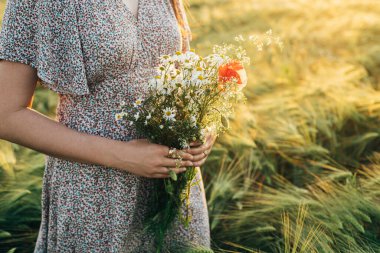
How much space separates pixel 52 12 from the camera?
4.00ft

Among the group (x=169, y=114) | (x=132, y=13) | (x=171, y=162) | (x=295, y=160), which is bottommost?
(x=171, y=162)

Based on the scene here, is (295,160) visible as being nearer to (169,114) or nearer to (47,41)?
(169,114)

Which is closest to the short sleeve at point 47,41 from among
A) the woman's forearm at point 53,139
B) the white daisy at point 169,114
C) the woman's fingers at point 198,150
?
the woman's forearm at point 53,139

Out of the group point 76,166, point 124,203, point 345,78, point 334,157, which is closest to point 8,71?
point 76,166

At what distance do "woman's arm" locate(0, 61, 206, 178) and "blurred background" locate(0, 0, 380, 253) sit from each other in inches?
17.4

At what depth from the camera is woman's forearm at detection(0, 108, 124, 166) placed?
4.09ft

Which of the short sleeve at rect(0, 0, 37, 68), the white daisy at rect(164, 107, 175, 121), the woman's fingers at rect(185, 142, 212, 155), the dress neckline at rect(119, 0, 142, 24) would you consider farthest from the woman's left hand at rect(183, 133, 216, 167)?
the short sleeve at rect(0, 0, 37, 68)

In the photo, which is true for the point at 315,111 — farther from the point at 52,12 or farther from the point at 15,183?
the point at 52,12

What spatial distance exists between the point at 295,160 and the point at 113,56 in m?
1.76

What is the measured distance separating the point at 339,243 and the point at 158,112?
3.36 feet

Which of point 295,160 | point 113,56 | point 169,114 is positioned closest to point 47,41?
point 113,56

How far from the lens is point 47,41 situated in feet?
4.00

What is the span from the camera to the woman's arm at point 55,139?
1216mm

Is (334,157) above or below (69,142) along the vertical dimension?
above
